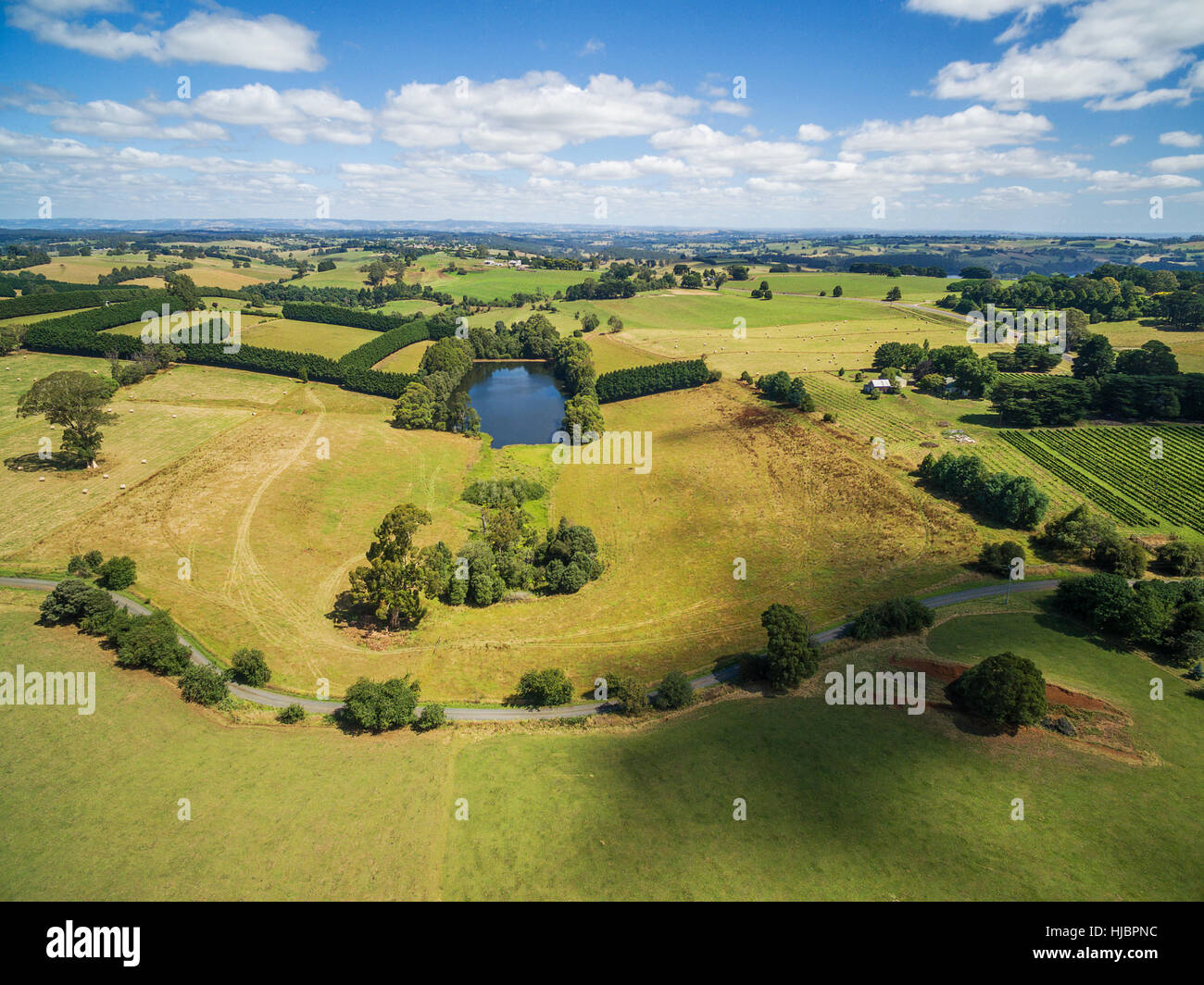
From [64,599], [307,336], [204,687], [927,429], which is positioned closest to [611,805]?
[204,687]

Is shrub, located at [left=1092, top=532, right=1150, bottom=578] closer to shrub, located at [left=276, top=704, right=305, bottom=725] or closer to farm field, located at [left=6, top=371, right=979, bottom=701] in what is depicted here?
farm field, located at [left=6, top=371, right=979, bottom=701]

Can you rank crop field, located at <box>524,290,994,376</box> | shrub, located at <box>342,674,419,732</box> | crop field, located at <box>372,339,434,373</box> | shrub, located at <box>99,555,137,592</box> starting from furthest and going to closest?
crop field, located at <box>372,339,434,373</box> → crop field, located at <box>524,290,994,376</box> → shrub, located at <box>99,555,137,592</box> → shrub, located at <box>342,674,419,732</box>

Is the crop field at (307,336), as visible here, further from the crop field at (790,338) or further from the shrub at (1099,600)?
the shrub at (1099,600)

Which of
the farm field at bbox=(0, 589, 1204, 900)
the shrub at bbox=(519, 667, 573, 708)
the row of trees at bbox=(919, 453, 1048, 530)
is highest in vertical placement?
the row of trees at bbox=(919, 453, 1048, 530)

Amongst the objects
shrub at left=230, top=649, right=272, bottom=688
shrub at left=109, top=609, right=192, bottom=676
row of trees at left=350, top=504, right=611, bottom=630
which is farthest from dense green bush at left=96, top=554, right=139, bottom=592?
row of trees at left=350, top=504, right=611, bottom=630

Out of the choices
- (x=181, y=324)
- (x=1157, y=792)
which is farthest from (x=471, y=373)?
(x=1157, y=792)

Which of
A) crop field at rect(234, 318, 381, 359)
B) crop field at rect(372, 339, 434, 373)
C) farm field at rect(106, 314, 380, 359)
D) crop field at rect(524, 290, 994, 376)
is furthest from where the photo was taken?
crop field at rect(234, 318, 381, 359)
